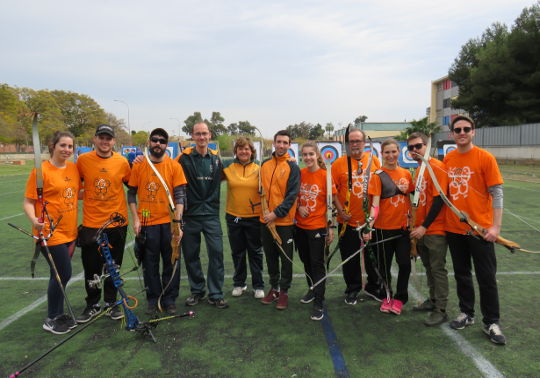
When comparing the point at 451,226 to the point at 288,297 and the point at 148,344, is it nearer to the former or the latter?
the point at 288,297

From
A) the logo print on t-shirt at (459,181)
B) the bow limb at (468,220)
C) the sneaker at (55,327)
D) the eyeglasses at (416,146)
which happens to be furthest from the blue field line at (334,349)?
the sneaker at (55,327)

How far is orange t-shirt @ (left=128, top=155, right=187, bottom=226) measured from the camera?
3541 millimetres

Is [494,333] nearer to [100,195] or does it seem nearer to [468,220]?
[468,220]

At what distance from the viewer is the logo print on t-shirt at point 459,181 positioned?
3.09m

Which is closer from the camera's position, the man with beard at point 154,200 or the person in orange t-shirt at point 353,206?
the man with beard at point 154,200

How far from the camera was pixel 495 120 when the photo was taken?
35.7m

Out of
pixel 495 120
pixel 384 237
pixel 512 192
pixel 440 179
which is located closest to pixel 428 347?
pixel 384 237

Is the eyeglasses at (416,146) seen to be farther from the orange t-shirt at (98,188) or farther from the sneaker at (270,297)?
the orange t-shirt at (98,188)

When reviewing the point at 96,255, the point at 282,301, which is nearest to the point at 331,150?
the point at 282,301

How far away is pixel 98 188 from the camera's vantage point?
3.41m

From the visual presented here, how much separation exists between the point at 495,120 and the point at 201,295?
39597 millimetres

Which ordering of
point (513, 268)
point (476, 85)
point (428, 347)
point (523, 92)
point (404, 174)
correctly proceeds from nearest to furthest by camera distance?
point (428, 347) < point (404, 174) < point (513, 268) < point (523, 92) < point (476, 85)

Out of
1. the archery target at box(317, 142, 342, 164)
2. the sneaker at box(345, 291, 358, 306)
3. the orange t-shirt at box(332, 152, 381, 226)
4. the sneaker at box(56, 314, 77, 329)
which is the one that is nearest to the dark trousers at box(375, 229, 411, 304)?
the orange t-shirt at box(332, 152, 381, 226)

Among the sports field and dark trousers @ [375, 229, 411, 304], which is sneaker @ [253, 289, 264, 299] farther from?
dark trousers @ [375, 229, 411, 304]
